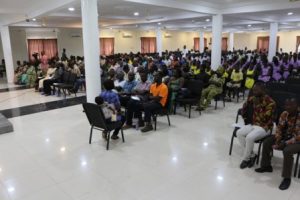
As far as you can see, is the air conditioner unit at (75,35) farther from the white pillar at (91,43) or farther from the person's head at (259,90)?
the person's head at (259,90)

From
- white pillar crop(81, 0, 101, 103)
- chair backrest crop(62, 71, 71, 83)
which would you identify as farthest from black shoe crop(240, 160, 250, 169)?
chair backrest crop(62, 71, 71, 83)

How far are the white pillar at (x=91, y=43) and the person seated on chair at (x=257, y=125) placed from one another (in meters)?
3.30

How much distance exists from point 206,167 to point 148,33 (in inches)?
736

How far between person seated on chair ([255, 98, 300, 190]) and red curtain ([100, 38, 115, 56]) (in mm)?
16502

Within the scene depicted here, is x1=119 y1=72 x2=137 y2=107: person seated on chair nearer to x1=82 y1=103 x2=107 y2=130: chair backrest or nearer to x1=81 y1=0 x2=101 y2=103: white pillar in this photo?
x1=81 y1=0 x2=101 y2=103: white pillar

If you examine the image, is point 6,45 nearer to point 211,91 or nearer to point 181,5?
point 181,5

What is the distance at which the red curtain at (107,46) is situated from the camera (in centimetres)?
1844

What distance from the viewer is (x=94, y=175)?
3.36 meters

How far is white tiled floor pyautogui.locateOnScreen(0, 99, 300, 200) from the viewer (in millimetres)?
2955

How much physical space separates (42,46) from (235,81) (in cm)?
1350

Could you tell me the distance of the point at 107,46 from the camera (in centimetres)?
1872

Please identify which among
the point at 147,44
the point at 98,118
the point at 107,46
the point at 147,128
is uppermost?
the point at 147,44

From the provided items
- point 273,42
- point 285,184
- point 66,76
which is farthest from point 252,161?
point 273,42

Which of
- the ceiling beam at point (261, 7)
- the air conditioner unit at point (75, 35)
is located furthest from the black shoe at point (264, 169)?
the air conditioner unit at point (75, 35)
